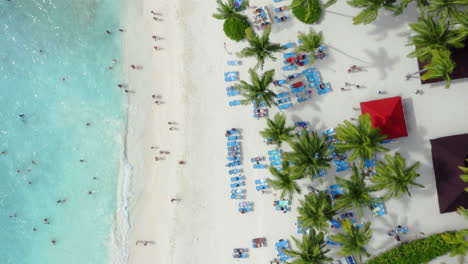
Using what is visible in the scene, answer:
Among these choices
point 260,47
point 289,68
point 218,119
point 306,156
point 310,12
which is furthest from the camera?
point 218,119

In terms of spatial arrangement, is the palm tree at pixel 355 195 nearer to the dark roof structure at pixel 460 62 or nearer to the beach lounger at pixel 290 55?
the dark roof structure at pixel 460 62

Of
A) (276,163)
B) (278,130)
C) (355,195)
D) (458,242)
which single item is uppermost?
(278,130)

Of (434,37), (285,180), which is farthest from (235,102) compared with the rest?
(434,37)

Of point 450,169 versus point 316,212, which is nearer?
point 316,212

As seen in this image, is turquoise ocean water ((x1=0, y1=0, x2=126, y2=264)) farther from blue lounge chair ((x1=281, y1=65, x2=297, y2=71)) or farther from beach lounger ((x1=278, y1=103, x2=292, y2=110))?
blue lounge chair ((x1=281, y1=65, x2=297, y2=71))

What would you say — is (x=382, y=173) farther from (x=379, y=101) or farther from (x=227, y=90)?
(x=227, y=90)

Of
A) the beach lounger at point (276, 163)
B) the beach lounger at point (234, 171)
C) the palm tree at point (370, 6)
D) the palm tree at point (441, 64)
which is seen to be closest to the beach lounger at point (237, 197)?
the beach lounger at point (234, 171)

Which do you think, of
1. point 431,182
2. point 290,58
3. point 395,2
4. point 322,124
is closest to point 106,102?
point 290,58

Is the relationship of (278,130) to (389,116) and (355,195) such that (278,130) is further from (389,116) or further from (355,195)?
(389,116)
